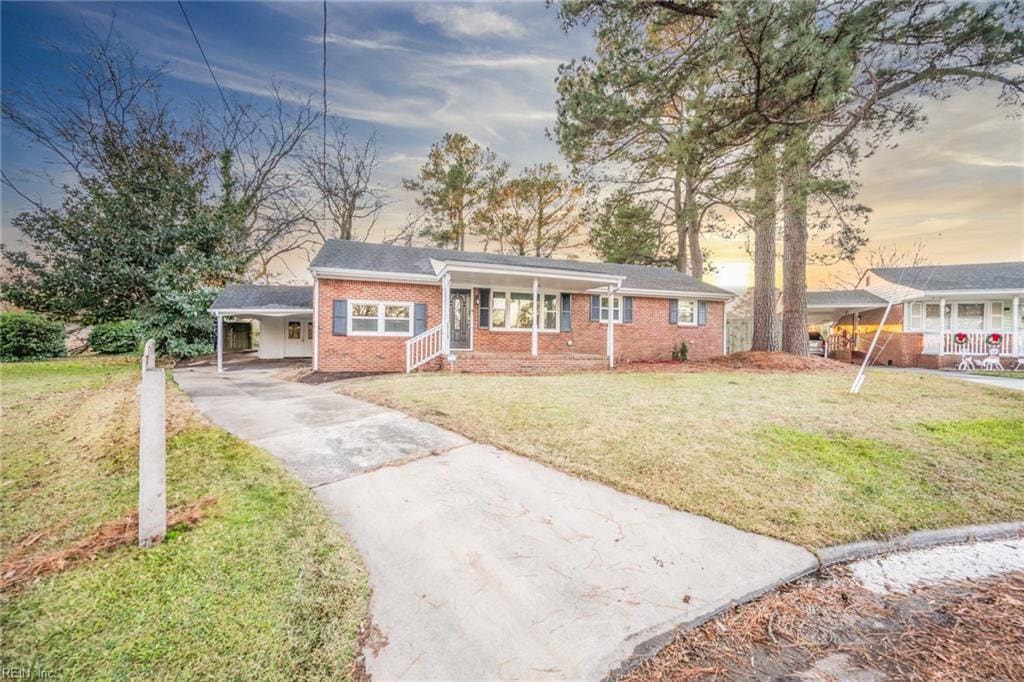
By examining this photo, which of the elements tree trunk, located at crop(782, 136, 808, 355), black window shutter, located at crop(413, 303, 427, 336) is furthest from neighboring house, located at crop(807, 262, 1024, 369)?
black window shutter, located at crop(413, 303, 427, 336)

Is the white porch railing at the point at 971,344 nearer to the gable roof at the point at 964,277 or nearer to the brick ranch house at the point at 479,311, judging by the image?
the gable roof at the point at 964,277

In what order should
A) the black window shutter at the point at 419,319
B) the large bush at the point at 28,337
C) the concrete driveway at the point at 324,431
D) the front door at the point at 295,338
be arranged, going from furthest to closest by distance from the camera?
the front door at the point at 295,338, the large bush at the point at 28,337, the black window shutter at the point at 419,319, the concrete driveway at the point at 324,431

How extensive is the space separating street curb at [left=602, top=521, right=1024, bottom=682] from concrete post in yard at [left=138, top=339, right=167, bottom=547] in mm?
2504

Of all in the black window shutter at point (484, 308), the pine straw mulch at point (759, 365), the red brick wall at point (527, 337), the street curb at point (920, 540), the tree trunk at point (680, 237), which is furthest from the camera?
the tree trunk at point (680, 237)

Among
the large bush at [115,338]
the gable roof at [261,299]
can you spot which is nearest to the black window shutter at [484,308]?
the gable roof at [261,299]

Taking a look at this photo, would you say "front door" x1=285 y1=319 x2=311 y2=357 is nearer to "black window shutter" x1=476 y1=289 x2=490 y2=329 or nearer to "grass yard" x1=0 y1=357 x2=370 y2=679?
"black window shutter" x1=476 y1=289 x2=490 y2=329

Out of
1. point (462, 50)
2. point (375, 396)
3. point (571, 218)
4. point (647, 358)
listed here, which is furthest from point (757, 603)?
point (571, 218)

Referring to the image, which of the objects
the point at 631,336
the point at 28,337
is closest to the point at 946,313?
the point at 631,336

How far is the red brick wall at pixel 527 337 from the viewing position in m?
11.8

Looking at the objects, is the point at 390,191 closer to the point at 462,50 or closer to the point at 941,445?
the point at 462,50

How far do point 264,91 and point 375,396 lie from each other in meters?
21.4

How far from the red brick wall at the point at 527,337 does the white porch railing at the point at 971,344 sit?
8.40 metres

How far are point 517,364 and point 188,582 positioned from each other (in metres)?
9.98

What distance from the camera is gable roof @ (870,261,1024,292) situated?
637 inches
